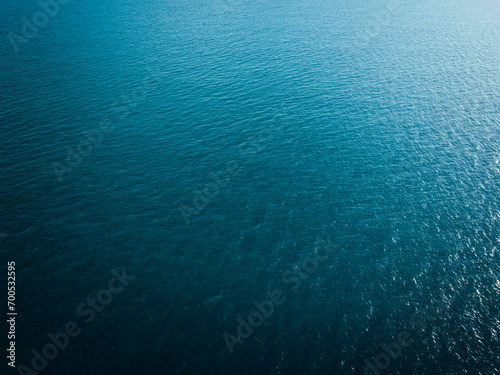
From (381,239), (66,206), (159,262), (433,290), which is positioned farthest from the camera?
(66,206)

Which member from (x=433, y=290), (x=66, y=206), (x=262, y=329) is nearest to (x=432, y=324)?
(x=433, y=290)

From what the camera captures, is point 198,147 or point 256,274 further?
point 198,147

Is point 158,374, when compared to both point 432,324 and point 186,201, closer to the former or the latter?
point 186,201

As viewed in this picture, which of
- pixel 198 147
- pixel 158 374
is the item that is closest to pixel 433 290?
pixel 158 374

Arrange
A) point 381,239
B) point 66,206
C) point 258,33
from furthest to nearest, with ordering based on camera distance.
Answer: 1. point 258,33
2. point 66,206
3. point 381,239

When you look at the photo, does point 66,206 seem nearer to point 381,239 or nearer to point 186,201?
point 186,201

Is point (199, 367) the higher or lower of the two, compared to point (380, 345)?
higher

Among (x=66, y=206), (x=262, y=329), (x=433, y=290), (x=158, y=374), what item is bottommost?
(x=433, y=290)
